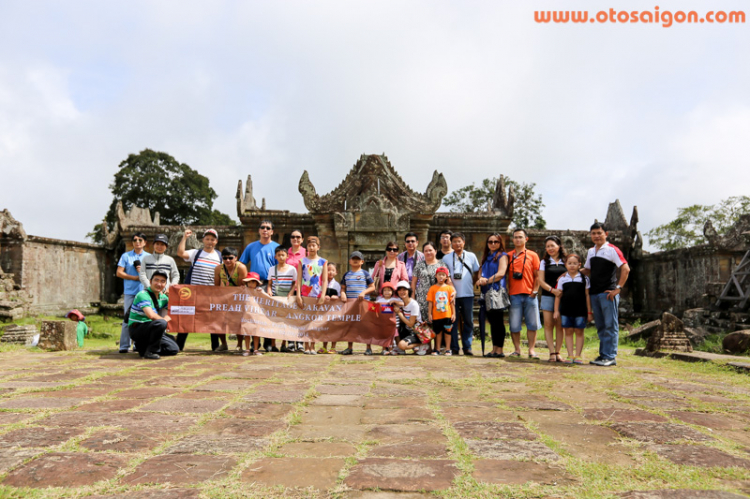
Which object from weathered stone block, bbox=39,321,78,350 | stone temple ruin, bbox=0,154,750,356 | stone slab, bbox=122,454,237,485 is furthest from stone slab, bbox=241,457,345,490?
stone temple ruin, bbox=0,154,750,356

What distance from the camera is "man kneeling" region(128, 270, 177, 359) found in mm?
6216

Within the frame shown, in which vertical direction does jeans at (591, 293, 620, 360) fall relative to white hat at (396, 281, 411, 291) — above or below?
below

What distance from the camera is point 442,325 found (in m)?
7.34

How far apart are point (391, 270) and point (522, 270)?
1.93m

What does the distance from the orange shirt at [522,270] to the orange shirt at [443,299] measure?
0.83m

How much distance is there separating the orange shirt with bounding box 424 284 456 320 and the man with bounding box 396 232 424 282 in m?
0.61

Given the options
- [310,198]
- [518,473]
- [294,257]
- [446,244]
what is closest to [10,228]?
[310,198]

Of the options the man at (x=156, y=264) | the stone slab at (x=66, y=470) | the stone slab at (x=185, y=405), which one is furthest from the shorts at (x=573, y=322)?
the stone slab at (x=66, y=470)

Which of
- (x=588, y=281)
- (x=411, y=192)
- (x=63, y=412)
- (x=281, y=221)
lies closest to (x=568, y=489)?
(x=63, y=412)

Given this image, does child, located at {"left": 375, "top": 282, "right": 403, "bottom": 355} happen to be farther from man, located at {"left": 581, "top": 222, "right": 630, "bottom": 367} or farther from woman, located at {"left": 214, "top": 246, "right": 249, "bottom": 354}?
man, located at {"left": 581, "top": 222, "right": 630, "bottom": 367}

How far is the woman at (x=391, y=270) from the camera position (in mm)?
7531

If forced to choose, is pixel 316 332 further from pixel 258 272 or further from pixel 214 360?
pixel 214 360

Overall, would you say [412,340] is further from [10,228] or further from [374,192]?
[10,228]

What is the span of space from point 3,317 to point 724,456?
642 inches
